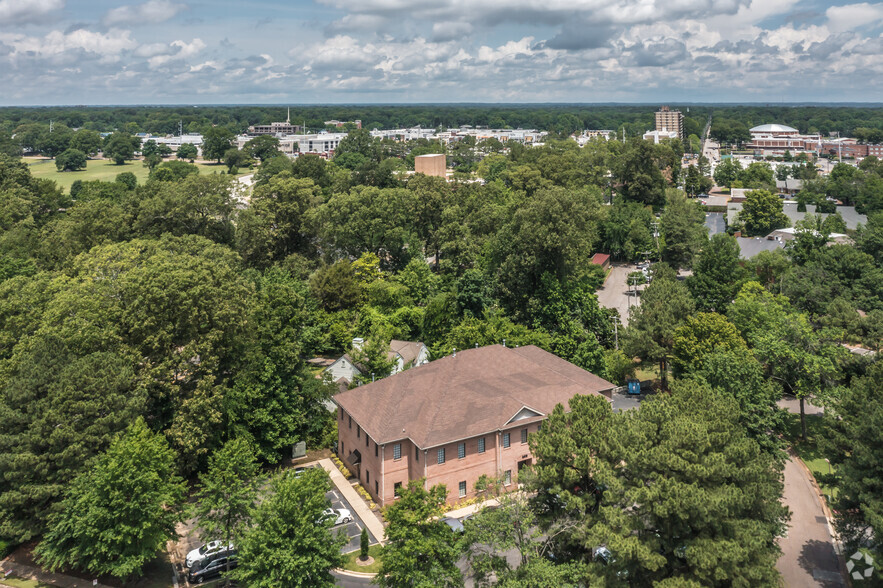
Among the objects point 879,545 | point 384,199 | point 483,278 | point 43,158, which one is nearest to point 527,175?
point 384,199

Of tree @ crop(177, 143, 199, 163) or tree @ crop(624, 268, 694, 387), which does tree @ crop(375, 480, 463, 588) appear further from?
tree @ crop(177, 143, 199, 163)

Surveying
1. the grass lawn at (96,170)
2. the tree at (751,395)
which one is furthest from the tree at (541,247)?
the grass lawn at (96,170)

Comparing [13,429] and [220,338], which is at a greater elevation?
[220,338]

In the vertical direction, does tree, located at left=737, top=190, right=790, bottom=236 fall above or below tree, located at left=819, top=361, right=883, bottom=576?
above

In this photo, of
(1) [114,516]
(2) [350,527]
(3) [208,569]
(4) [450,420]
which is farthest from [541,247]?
(1) [114,516]

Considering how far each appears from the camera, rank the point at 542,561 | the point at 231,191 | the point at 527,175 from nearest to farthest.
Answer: the point at 542,561 → the point at 231,191 → the point at 527,175

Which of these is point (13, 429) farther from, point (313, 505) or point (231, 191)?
point (231, 191)

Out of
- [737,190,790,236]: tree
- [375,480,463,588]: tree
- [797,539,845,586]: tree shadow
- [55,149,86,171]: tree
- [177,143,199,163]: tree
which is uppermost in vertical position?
[177,143,199,163]: tree

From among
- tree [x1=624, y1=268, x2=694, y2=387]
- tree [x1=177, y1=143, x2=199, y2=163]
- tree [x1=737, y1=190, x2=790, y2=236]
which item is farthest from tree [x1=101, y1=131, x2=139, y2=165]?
tree [x1=624, y1=268, x2=694, y2=387]
